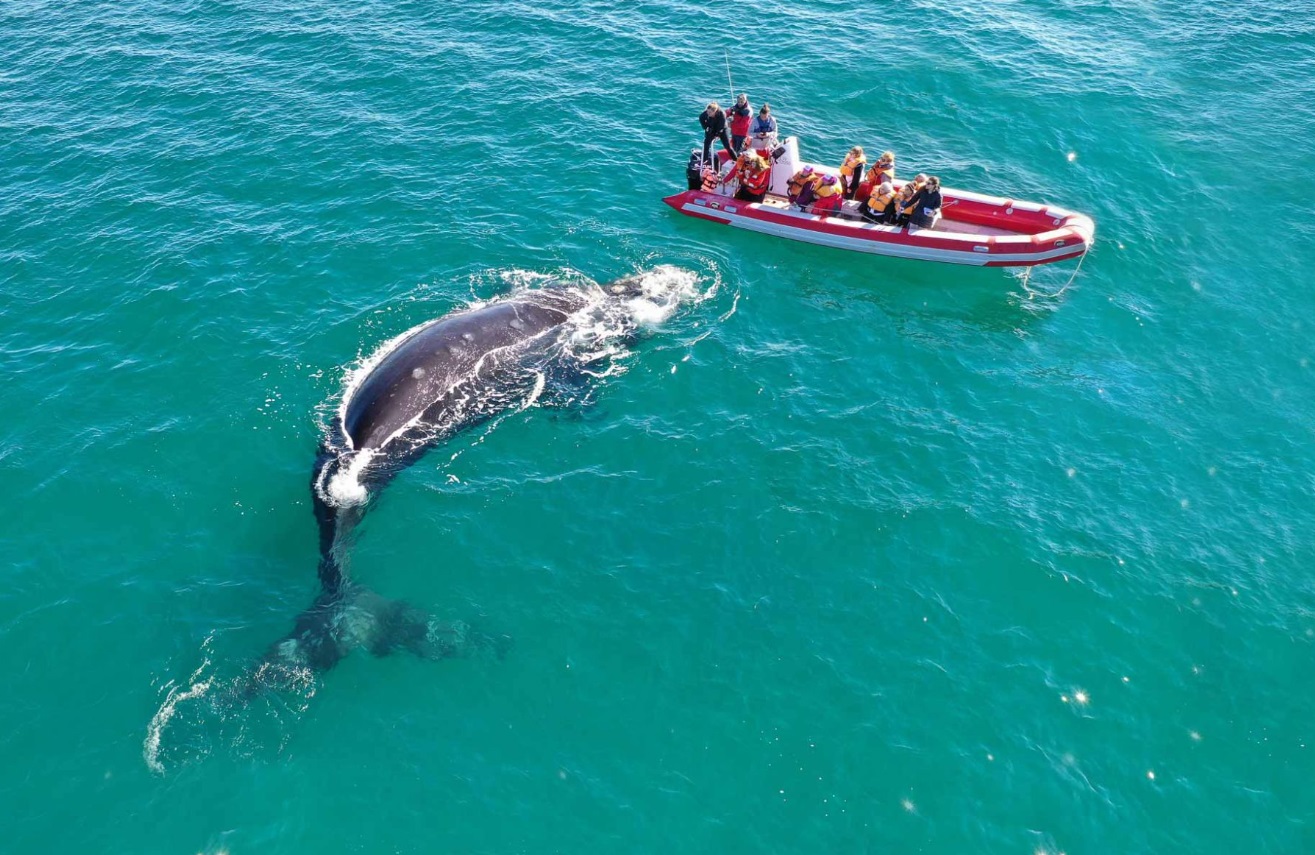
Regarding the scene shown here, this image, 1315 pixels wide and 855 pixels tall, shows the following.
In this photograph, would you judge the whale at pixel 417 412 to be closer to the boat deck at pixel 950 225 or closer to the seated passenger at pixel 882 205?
the boat deck at pixel 950 225

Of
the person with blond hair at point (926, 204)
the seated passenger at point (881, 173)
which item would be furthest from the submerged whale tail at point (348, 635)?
the seated passenger at point (881, 173)

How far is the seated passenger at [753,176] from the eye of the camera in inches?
1677

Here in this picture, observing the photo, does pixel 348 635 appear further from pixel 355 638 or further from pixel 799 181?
pixel 799 181

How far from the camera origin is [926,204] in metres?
40.4

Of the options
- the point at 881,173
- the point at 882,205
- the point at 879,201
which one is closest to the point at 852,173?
the point at 881,173

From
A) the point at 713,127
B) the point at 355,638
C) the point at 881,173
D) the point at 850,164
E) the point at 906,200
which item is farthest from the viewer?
the point at 713,127

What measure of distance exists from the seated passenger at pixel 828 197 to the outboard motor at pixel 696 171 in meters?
6.05

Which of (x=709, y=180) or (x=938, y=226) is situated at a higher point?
(x=709, y=180)

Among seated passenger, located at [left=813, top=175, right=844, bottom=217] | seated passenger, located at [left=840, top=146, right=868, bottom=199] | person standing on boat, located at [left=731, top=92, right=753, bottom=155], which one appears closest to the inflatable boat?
seated passenger, located at [left=813, top=175, right=844, bottom=217]

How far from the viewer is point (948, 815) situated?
22141mm

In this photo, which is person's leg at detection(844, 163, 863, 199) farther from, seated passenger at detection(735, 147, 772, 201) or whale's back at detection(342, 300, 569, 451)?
whale's back at detection(342, 300, 569, 451)

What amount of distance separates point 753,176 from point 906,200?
7659mm

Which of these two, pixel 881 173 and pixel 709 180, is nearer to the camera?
pixel 881 173

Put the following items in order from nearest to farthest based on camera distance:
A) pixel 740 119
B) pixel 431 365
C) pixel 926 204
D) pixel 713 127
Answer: pixel 431 365, pixel 926 204, pixel 713 127, pixel 740 119
